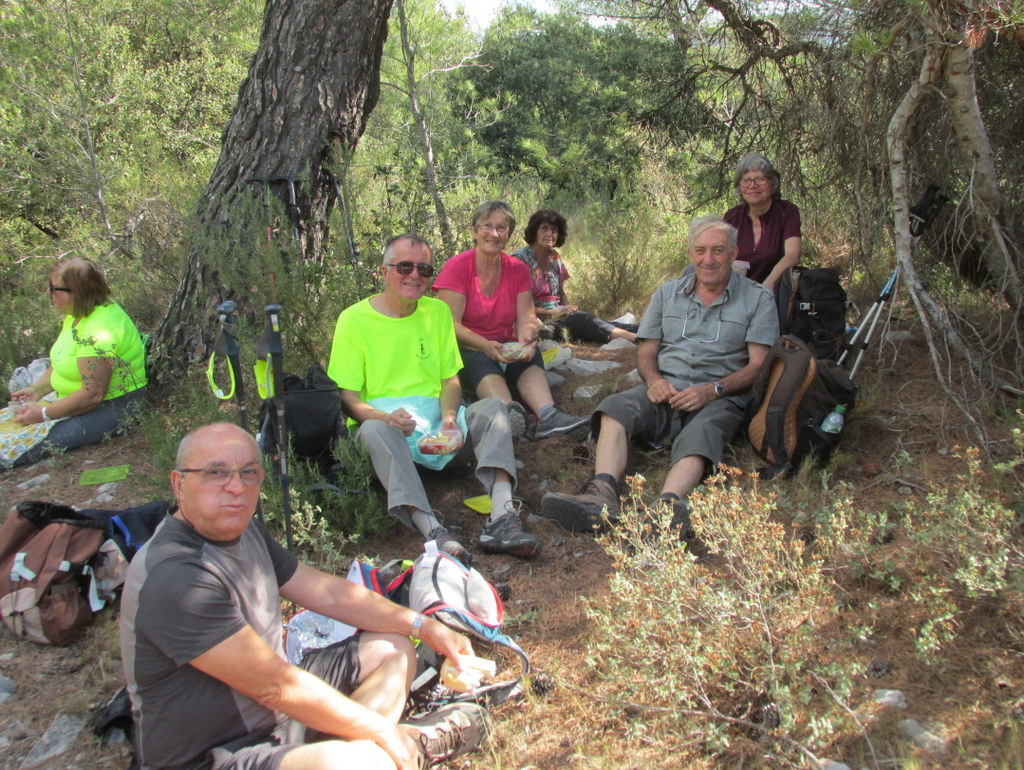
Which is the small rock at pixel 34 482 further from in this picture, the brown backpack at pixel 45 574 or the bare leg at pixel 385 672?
the bare leg at pixel 385 672

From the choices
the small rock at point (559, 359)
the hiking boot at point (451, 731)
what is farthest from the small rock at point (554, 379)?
the hiking boot at point (451, 731)

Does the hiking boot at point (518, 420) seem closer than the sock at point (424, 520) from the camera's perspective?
No

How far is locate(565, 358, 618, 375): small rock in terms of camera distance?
5.96m

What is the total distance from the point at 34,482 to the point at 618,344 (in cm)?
418

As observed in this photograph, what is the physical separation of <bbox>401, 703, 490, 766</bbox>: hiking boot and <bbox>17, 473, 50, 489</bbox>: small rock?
3.21 meters

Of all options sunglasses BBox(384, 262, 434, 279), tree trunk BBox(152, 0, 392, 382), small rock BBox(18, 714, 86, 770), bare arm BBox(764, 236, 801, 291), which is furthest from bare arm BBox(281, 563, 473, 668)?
bare arm BBox(764, 236, 801, 291)

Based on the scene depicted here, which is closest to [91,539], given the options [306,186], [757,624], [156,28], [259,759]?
[259,759]

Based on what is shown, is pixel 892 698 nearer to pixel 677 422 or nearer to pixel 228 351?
pixel 677 422

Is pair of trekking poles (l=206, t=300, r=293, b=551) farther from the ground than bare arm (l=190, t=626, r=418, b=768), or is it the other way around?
pair of trekking poles (l=206, t=300, r=293, b=551)

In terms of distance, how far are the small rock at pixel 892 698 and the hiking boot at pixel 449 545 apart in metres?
1.74

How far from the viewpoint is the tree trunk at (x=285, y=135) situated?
5629 millimetres

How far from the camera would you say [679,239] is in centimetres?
820

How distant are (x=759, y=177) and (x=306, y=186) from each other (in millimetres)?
2991

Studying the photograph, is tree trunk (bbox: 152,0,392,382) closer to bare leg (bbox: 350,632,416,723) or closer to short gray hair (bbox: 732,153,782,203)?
short gray hair (bbox: 732,153,782,203)
